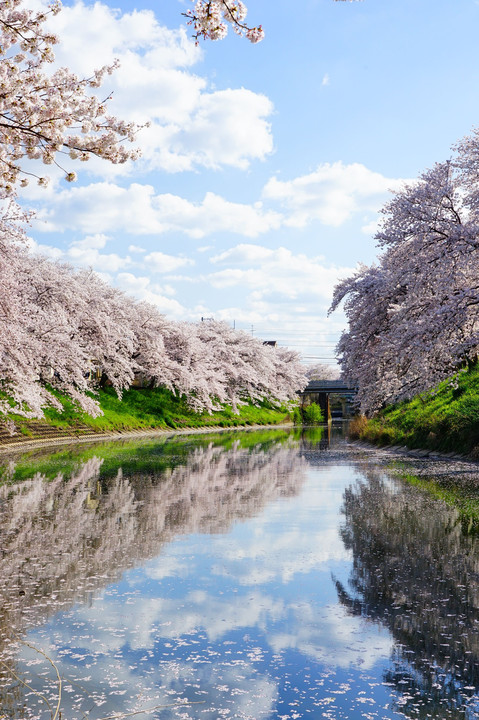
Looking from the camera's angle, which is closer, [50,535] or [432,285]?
[50,535]

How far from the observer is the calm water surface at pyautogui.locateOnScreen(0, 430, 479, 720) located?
15.4ft

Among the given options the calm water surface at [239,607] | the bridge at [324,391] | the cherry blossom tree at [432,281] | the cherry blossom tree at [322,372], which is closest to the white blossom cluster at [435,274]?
the cherry blossom tree at [432,281]

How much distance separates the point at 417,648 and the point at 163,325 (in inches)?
2289

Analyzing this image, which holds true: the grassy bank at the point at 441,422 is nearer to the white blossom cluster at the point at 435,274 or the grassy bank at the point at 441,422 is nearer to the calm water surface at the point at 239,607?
the white blossom cluster at the point at 435,274

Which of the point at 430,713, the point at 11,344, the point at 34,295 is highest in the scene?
the point at 34,295

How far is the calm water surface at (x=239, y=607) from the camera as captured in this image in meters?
4.70

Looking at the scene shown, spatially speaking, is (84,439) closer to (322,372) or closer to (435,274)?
(435,274)

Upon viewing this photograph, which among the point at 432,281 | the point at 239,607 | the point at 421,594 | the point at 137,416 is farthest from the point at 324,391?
the point at 239,607

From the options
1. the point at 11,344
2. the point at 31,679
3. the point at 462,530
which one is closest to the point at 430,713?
the point at 31,679

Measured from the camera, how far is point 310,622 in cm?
627

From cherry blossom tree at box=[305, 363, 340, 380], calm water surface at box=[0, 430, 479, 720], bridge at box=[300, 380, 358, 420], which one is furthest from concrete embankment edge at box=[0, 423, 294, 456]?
cherry blossom tree at box=[305, 363, 340, 380]

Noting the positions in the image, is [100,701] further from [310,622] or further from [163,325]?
[163,325]

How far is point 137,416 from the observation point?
52.8 metres

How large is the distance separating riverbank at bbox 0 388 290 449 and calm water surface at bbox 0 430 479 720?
59.8 ft
